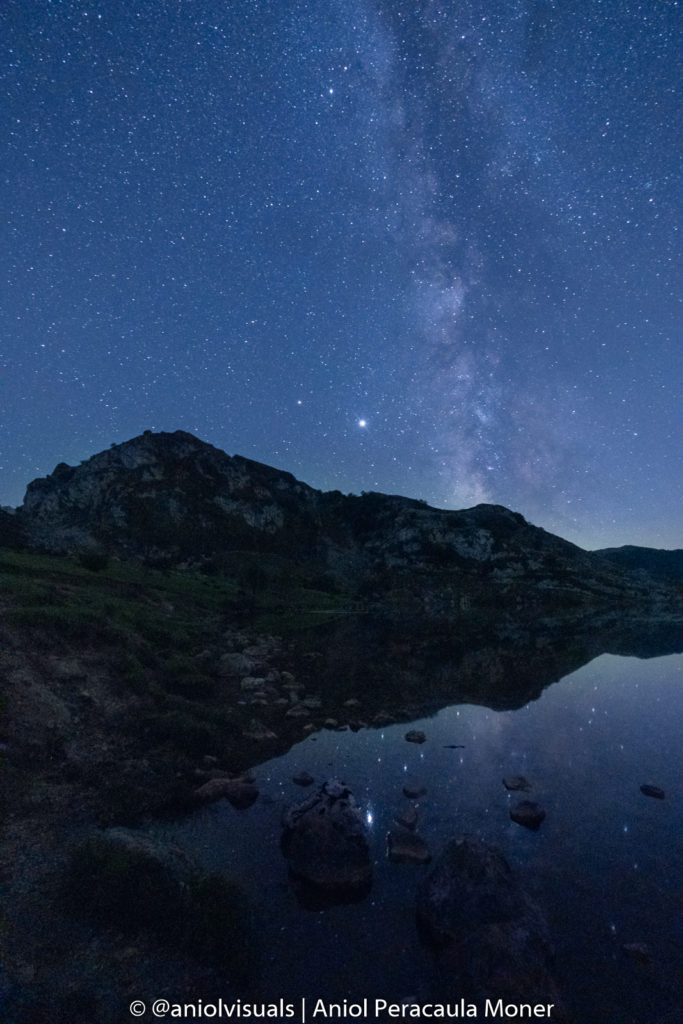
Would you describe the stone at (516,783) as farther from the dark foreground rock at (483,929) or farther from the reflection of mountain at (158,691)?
the reflection of mountain at (158,691)

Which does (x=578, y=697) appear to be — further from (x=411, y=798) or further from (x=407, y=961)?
(x=407, y=961)

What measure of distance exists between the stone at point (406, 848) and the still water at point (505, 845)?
27 cm

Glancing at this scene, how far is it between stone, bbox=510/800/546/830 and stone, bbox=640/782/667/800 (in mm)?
4696

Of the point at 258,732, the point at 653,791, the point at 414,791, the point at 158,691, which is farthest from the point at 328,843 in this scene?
the point at 158,691

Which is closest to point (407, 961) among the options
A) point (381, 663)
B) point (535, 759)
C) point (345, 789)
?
point (345, 789)

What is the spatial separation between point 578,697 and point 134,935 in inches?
1120

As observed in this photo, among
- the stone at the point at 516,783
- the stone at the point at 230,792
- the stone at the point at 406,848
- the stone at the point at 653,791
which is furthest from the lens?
the stone at the point at 516,783

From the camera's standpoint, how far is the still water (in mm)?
8172

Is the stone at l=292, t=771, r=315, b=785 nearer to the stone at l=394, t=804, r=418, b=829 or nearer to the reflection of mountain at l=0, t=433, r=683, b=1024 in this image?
the reflection of mountain at l=0, t=433, r=683, b=1024

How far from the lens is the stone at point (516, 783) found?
16000 millimetres

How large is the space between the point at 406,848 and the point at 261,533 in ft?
574

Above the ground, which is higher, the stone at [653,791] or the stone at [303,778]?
the stone at [653,791]

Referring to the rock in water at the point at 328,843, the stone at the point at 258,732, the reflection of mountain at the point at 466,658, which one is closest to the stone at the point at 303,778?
the rock in water at the point at 328,843

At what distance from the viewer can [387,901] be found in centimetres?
1014
